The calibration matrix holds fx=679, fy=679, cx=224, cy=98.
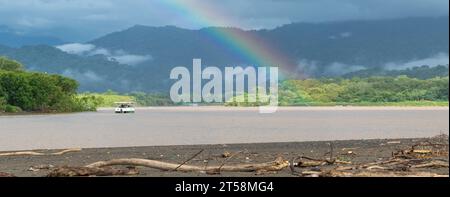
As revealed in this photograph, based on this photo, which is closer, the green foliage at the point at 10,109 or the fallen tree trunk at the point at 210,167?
the fallen tree trunk at the point at 210,167

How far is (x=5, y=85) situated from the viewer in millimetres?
152125

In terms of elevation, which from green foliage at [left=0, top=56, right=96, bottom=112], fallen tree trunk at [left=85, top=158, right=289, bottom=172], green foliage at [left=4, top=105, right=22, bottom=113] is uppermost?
green foliage at [left=0, top=56, right=96, bottom=112]

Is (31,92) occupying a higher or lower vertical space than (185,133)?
higher

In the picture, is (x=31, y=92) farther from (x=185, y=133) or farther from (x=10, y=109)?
(x=185, y=133)

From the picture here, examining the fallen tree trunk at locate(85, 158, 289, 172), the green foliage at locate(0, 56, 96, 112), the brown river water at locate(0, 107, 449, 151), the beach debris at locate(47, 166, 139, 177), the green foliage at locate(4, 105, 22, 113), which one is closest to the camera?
the beach debris at locate(47, 166, 139, 177)

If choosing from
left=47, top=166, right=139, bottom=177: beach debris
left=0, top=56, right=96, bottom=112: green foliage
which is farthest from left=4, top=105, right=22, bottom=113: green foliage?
left=47, top=166, right=139, bottom=177: beach debris

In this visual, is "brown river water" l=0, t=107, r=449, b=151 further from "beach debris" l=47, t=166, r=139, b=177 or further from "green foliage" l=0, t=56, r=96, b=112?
"green foliage" l=0, t=56, r=96, b=112

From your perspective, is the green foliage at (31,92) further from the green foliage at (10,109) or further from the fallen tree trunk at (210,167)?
the fallen tree trunk at (210,167)

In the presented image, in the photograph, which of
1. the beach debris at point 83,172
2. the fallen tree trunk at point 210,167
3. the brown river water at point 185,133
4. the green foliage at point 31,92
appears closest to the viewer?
the beach debris at point 83,172

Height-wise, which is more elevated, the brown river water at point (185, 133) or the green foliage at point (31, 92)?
the green foliage at point (31, 92)

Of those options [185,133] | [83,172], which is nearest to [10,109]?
[185,133]

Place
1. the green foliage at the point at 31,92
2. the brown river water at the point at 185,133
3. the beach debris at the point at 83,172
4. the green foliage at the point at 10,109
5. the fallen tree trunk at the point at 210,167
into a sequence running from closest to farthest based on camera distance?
the beach debris at the point at 83,172, the fallen tree trunk at the point at 210,167, the brown river water at the point at 185,133, the green foliage at the point at 31,92, the green foliage at the point at 10,109

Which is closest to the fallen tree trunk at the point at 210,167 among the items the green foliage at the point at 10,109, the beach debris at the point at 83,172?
the beach debris at the point at 83,172
